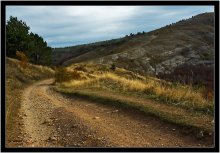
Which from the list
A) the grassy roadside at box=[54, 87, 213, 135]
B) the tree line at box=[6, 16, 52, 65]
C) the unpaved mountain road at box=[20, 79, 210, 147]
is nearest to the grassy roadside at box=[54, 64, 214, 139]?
the grassy roadside at box=[54, 87, 213, 135]

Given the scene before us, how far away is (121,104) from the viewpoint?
14734 millimetres

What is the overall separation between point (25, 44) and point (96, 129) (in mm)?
30557

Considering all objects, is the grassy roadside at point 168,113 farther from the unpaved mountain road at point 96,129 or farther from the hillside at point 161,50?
the hillside at point 161,50

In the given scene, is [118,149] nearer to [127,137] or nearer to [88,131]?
[127,137]

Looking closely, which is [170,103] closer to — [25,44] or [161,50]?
[25,44]

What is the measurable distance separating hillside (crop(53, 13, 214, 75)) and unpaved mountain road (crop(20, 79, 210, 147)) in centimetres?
4945

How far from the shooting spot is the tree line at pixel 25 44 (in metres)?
29.4

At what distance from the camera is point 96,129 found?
1032cm

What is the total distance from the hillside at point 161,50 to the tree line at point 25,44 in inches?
521

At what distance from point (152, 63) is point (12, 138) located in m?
63.5

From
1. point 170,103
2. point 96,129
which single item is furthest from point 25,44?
point 96,129

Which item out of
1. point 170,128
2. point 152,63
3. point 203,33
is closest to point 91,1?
point 170,128

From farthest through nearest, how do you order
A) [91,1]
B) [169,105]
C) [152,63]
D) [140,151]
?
[152,63] → [169,105] → [91,1] → [140,151]

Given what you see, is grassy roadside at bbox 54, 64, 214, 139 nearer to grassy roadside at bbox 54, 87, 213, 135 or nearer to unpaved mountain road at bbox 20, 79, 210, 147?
grassy roadside at bbox 54, 87, 213, 135
